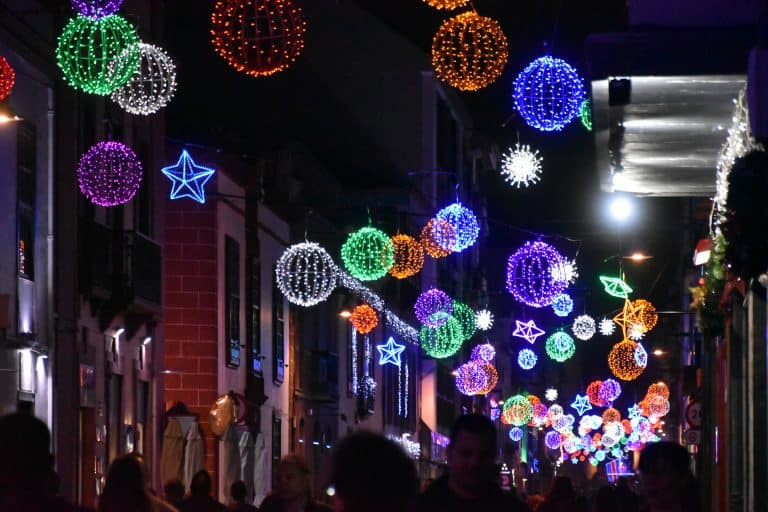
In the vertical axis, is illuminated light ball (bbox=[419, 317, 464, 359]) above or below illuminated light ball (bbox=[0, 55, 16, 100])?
below

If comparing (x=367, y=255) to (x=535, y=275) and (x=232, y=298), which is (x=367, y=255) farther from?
(x=232, y=298)

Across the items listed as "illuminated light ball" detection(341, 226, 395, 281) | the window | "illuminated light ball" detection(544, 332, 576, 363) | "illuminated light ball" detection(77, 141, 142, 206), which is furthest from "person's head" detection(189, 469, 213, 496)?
"illuminated light ball" detection(544, 332, 576, 363)

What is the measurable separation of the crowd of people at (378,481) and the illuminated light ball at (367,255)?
1022cm

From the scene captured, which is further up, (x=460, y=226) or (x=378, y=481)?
(x=460, y=226)

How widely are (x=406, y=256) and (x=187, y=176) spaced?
12.2 ft

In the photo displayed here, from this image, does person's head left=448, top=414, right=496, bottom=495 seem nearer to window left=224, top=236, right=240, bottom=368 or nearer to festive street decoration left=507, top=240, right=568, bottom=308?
festive street decoration left=507, top=240, right=568, bottom=308

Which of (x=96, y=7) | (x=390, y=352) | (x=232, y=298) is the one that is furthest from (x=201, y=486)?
(x=390, y=352)

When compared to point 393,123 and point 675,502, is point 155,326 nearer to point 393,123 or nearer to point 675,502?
point 675,502

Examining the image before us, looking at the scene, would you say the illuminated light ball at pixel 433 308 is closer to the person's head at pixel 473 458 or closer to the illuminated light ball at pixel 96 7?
the illuminated light ball at pixel 96 7

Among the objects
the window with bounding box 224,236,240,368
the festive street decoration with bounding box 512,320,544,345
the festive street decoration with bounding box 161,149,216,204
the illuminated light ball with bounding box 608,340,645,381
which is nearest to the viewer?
the festive street decoration with bounding box 161,149,216,204

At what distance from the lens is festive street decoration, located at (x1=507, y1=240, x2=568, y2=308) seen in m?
24.0

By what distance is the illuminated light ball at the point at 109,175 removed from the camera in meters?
19.1

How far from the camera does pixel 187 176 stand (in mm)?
27938

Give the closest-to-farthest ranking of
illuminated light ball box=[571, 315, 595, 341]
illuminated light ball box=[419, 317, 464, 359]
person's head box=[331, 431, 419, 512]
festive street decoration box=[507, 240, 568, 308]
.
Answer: person's head box=[331, 431, 419, 512]
festive street decoration box=[507, 240, 568, 308]
illuminated light ball box=[419, 317, 464, 359]
illuminated light ball box=[571, 315, 595, 341]
